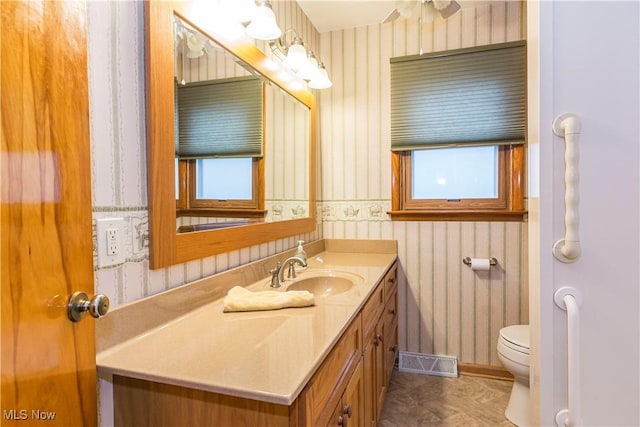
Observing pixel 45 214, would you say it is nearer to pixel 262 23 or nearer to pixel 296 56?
pixel 262 23

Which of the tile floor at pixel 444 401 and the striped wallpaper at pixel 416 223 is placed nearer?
the tile floor at pixel 444 401

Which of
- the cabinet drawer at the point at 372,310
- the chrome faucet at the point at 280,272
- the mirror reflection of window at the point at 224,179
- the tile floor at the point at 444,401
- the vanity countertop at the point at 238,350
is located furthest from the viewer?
the tile floor at the point at 444,401

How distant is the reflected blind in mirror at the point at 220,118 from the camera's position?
125 centimetres

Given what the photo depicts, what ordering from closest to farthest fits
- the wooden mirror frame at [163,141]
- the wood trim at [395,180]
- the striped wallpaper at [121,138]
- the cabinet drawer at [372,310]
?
the striped wallpaper at [121,138]
the wooden mirror frame at [163,141]
the cabinet drawer at [372,310]
the wood trim at [395,180]

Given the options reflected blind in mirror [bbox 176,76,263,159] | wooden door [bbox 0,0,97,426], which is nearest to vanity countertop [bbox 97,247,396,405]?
wooden door [bbox 0,0,97,426]

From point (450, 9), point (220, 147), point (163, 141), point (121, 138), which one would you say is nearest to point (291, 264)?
point (220, 147)

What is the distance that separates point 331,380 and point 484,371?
187 centimetres

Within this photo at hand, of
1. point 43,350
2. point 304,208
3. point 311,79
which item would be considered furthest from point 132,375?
point 311,79

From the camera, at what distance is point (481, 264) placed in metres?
2.33

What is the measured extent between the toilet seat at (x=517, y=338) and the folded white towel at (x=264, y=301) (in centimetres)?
128

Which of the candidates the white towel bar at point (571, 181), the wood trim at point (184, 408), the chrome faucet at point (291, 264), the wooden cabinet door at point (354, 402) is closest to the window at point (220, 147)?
the chrome faucet at point (291, 264)

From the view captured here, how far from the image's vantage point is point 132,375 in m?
0.83

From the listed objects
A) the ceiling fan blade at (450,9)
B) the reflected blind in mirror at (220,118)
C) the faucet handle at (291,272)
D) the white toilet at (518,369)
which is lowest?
the white toilet at (518,369)

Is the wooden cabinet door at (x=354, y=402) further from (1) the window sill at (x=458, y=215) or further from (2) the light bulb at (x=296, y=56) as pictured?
(2) the light bulb at (x=296, y=56)
